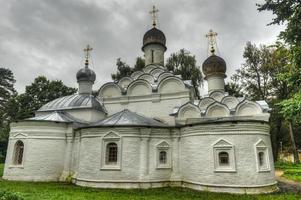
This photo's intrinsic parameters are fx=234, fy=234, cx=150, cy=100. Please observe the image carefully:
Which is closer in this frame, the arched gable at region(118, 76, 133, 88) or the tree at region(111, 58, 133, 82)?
the arched gable at region(118, 76, 133, 88)

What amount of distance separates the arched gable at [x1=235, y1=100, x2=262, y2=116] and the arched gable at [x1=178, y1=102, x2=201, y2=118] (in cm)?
228

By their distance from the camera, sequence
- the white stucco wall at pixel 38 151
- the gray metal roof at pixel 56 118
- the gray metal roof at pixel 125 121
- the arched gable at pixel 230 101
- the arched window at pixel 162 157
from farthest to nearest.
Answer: the arched gable at pixel 230 101 → the gray metal roof at pixel 56 118 → the white stucco wall at pixel 38 151 → the arched window at pixel 162 157 → the gray metal roof at pixel 125 121

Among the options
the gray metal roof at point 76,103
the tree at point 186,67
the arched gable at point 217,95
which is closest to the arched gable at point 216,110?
the arched gable at point 217,95

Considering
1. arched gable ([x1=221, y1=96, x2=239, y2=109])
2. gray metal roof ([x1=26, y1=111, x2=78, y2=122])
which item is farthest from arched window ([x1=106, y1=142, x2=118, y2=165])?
arched gable ([x1=221, y1=96, x2=239, y2=109])

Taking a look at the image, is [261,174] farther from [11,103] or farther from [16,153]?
[11,103]

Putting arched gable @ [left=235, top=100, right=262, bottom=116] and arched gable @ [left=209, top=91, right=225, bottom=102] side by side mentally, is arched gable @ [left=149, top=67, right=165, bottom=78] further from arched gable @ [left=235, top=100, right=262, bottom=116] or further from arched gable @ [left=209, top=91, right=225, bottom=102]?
arched gable @ [left=235, top=100, right=262, bottom=116]

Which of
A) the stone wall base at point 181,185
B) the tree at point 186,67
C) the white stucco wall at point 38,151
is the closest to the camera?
the stone wall base at point 181,185

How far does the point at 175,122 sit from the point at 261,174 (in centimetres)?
539

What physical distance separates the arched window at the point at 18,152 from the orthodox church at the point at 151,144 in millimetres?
49

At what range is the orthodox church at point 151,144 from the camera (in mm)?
10172

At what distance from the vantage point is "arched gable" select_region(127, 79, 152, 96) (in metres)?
15.1

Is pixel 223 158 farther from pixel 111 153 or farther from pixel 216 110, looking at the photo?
pixel 111 153

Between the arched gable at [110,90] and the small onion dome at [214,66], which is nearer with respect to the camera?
the arched gable at [110,90]

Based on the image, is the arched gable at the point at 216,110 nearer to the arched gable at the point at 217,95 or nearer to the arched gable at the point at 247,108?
the arched gable at the point at 247,108
